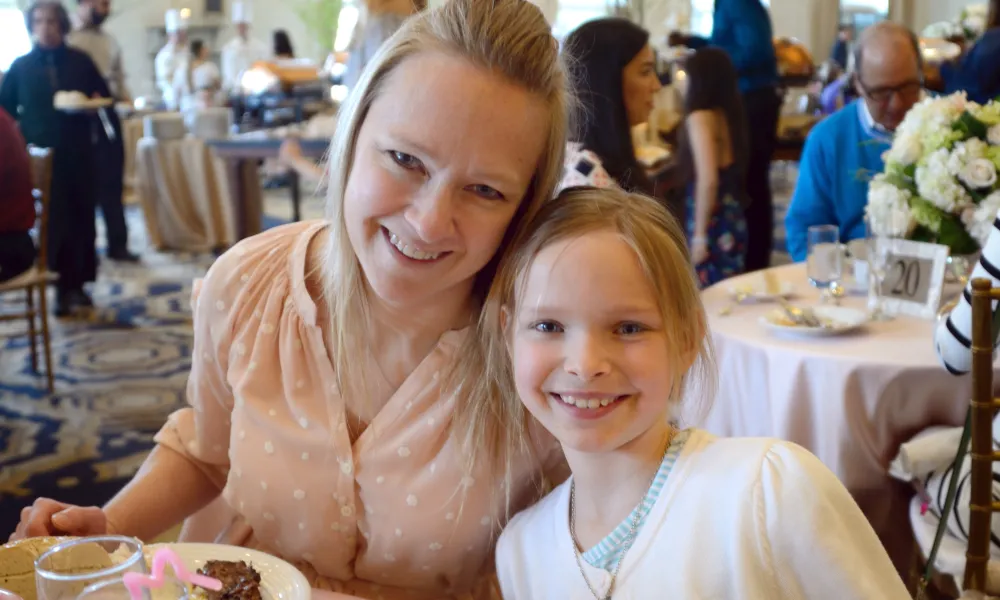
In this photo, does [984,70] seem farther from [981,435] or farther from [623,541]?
[623,541]

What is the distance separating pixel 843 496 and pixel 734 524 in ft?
0.35

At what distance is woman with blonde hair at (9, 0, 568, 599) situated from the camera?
1.12 metres

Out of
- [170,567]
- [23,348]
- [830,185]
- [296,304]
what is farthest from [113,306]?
[170,567]

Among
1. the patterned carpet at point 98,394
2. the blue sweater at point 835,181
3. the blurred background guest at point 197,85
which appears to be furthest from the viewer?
the blurred background guest at point 197,85

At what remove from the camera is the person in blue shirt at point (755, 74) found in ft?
16.4

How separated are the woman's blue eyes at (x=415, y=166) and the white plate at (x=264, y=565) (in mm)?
457

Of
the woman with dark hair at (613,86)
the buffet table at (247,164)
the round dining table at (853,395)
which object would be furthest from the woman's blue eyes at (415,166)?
the buffet table at (247,164)

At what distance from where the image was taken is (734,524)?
0.96 meters

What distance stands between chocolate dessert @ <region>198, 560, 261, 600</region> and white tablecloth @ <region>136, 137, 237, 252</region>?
20.6 ft

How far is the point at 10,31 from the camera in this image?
500 inches

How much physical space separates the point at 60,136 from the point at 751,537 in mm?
5637

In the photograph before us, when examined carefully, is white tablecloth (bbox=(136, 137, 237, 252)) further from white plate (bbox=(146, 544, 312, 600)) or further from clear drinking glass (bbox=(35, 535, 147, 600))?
clear drinking glass (bbox=(35, 535, 147, 600))

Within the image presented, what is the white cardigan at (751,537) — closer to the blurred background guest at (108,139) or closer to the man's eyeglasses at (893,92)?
the man's eyeglasses at (893,92)

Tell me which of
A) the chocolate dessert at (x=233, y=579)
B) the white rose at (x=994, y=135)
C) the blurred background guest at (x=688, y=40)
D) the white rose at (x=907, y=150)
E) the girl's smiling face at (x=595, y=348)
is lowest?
the chocolate dessert at (x=233, y=579)
